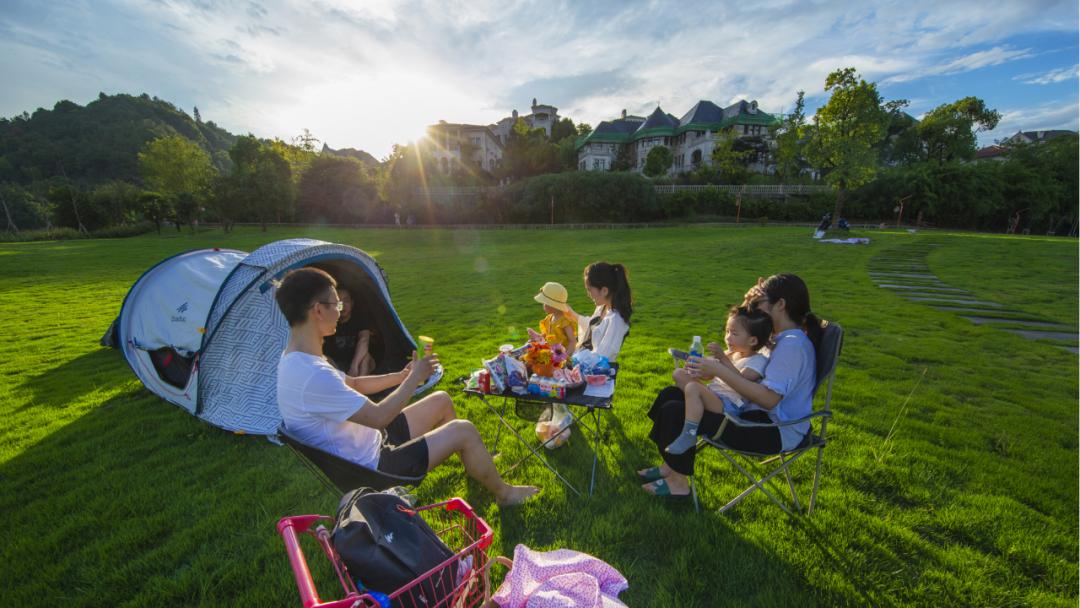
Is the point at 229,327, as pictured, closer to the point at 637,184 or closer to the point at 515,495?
the point at 515,495

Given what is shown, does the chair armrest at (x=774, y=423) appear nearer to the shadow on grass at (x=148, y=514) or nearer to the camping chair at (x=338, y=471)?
the camping chair at (x=338, y=471)

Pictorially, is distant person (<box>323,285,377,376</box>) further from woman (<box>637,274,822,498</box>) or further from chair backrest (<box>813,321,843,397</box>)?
chair backrest (<box>813,321,843,397</box>)

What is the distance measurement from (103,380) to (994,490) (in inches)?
403

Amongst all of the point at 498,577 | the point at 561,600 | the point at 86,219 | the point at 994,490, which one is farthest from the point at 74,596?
the point at 86,219

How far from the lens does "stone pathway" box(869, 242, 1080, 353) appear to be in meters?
7.35

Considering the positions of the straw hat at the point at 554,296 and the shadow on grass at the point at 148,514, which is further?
the straw hat at the point at 554,296

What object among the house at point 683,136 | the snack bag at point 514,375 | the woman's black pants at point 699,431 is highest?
the house at point 683,136

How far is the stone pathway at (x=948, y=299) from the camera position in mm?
7346

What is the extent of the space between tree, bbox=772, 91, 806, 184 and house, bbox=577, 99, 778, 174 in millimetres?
3056

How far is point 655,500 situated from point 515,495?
111cm

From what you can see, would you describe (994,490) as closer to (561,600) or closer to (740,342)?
(740,342)

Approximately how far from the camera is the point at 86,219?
37094mm

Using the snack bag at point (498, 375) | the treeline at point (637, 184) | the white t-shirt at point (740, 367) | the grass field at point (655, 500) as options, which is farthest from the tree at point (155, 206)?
the white t-shirt at point (740, 367)

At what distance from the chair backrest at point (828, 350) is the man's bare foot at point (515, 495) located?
2263 mm
